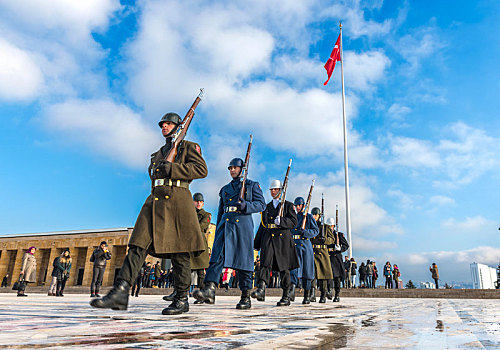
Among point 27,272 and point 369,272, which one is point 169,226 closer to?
point 27,272

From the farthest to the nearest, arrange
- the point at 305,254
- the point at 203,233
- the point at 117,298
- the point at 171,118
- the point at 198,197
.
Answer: the point at 305,254 < the point at 198,197 < the point at 203,233 < the point at 171,118 < the point at 117,298

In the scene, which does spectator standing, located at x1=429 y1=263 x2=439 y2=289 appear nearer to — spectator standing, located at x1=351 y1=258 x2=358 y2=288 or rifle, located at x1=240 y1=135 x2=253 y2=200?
spectator standing, located at x1=351 y1=258 x2=358 y2=288

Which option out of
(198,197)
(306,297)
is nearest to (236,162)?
(198,197)

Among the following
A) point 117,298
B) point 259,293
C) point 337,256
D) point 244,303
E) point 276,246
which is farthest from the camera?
point 337,256

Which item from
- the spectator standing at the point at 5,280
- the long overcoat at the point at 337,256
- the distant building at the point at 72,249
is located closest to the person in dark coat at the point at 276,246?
the long overcoat at the point at 337,256

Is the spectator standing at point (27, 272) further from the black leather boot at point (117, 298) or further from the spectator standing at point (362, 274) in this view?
the spectator standing at point (362, 274)

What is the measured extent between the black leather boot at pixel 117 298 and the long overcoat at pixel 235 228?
1.89 meters

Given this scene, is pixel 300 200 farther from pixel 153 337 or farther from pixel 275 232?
pixel 153 337

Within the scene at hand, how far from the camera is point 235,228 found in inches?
215

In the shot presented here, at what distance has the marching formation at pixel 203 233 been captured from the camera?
12.3ft

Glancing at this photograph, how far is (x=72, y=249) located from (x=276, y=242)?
132 ft

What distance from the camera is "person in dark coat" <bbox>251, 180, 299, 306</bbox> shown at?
6590 mm

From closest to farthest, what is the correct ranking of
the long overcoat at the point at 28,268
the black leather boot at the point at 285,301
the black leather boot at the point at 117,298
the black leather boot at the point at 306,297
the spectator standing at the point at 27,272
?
the black leather boot at the point at 117,298 → the black leather boot at the point at 285,301 → the black leather boot at the point at 306,297 → the spectator standing at the point at 27,272 → the long overcoat at the point at 28,268

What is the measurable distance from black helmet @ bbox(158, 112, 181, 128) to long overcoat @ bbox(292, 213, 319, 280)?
448 cm
